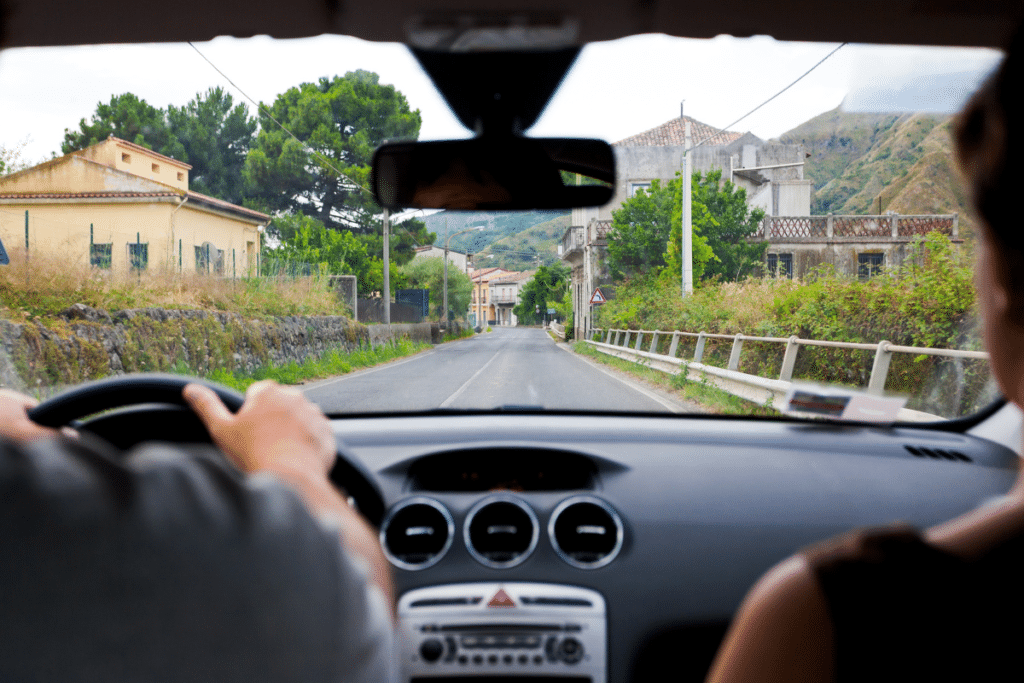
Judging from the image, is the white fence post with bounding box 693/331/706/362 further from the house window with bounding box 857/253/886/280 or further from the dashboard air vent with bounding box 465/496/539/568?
the dashboard air vent with bounding box 465/496/539/568

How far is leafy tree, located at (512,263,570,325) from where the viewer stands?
375cm

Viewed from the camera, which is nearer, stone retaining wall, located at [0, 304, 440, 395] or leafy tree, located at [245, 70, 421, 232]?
leafy tree, located at [245, 70, 421, 232]

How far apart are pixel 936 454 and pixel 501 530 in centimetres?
160

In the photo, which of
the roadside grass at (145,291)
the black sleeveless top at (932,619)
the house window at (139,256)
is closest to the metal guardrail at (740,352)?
the black sleeveless top at (932,619)

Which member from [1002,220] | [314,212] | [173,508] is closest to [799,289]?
[314,212]

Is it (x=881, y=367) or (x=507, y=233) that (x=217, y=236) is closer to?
(x=507, y=233)

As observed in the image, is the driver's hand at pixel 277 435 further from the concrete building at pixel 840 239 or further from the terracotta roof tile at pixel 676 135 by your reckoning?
the concrete building at pixel 840 239

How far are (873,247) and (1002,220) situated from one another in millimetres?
3300

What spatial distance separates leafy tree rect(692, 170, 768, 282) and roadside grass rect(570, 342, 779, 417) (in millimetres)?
916

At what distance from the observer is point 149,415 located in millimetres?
1719

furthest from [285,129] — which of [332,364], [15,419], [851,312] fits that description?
[332,364]

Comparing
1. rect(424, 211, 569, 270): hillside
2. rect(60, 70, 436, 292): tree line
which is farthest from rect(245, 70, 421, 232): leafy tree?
rect(424, 211, 569, 270): hillside

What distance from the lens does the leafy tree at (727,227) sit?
4094 mm

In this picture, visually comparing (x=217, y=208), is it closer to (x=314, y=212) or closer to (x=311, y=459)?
(x=314, y=212)
